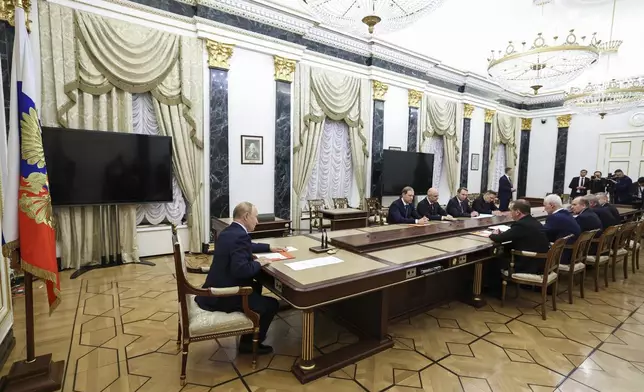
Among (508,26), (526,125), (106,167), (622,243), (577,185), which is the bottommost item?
(622,243)

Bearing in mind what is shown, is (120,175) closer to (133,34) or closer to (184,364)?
(133,34)

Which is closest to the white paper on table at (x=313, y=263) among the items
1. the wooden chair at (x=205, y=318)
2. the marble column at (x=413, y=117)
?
the wooden chair at (x=205, y=318)

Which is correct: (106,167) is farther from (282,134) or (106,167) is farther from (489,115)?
(489,115)

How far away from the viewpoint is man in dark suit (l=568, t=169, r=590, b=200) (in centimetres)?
936

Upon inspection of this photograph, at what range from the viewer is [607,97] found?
7.00 m

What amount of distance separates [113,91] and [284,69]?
2839mm

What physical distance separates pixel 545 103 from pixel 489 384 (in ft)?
39.7

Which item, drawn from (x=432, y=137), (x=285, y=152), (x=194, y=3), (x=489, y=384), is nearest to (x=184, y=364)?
(x=489, y=384)

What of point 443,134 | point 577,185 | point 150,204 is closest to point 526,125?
point 577,185

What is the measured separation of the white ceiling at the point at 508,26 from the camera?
17.4 feet

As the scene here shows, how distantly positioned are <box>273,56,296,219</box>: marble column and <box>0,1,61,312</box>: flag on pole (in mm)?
4098

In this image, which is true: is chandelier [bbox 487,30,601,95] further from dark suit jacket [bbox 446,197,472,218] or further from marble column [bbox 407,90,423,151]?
marble column [bbox 407,90,423,151]

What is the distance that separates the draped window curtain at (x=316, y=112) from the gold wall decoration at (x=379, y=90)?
0.27m

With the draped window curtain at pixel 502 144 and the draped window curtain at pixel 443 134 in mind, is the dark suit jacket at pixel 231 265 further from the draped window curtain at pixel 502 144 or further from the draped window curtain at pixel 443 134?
the draped window curtain at pixel 502 144
